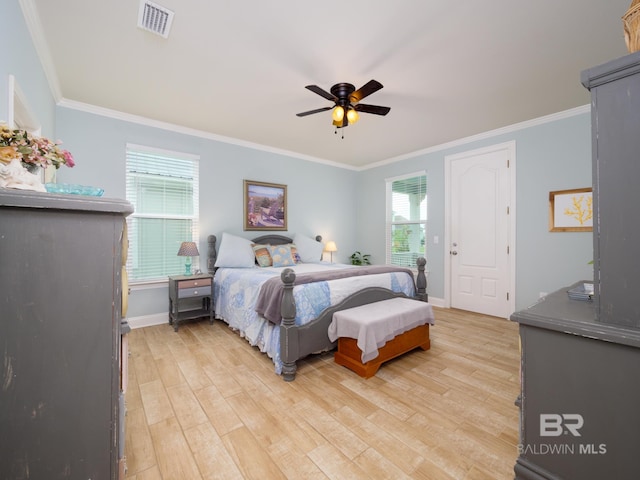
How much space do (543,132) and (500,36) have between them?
2.14 meters

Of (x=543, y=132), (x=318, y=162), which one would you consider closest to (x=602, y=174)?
(x=543, y=132)

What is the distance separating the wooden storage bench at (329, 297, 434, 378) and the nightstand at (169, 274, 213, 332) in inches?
76.2

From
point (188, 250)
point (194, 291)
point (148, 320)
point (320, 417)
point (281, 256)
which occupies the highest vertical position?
point (188, 250)

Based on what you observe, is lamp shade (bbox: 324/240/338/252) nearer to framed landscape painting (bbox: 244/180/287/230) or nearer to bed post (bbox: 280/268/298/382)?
framed landscape painting (bbox: 244/180/287/230)

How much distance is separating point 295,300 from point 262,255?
189 centimetres

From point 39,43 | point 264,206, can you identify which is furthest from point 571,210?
point 39,43

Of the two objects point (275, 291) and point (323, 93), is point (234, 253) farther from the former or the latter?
point (323, 93)

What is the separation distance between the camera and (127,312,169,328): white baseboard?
3529mm

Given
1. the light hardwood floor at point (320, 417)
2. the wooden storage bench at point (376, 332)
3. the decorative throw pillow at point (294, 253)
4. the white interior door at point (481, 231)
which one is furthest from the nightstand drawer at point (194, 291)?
the white interior door at point (481, 231)

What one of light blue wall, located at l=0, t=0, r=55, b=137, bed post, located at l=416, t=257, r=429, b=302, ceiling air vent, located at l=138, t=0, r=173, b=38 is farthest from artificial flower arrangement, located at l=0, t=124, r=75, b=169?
bed post, located at l=416, t=257, r=429, b=302

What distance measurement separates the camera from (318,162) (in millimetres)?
5402

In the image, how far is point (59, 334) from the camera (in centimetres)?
83

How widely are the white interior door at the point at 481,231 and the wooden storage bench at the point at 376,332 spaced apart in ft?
6.20

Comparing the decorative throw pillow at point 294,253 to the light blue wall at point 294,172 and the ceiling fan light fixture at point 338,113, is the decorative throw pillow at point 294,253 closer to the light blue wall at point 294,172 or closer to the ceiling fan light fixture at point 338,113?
the light blue wall at point 294,172
